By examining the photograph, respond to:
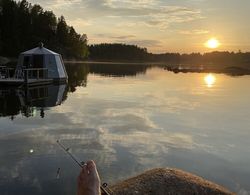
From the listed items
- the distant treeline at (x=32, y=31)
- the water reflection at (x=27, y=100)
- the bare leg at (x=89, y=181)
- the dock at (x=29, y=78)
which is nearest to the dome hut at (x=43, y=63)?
the dock at (x=29, y=78)

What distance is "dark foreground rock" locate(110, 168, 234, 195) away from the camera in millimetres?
8969

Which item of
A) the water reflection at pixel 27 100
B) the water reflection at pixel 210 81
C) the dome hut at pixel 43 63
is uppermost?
the dome hut at pixel 43 63

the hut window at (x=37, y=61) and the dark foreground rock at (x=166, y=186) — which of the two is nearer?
the dark foreground rock at (x=166, y=186)

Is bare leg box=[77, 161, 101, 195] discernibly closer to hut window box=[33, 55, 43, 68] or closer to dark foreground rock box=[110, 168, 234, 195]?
dark foreground rock box=[110, 168, 234, 195]

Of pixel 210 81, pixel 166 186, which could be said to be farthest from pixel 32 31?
pixel 166 186

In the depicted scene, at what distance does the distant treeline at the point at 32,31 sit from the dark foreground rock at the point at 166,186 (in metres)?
112

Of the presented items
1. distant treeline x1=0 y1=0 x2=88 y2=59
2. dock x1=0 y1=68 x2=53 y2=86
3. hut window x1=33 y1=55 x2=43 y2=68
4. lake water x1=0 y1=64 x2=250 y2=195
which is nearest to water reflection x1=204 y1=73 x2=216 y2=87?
dock x1=0 y1=68 x2=53 y2=86

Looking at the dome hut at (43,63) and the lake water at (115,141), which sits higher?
the dome hut at (43,63)

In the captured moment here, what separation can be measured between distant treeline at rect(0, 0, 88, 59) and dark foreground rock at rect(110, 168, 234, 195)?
366ft

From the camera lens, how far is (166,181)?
30.9 feet

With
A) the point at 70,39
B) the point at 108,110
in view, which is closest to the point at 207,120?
the point at 108,110

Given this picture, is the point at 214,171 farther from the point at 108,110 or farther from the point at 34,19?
the point at 34,19

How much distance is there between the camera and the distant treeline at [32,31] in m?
120

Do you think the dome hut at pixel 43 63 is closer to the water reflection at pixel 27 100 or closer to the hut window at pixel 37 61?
the hut window at pixel 37 61
